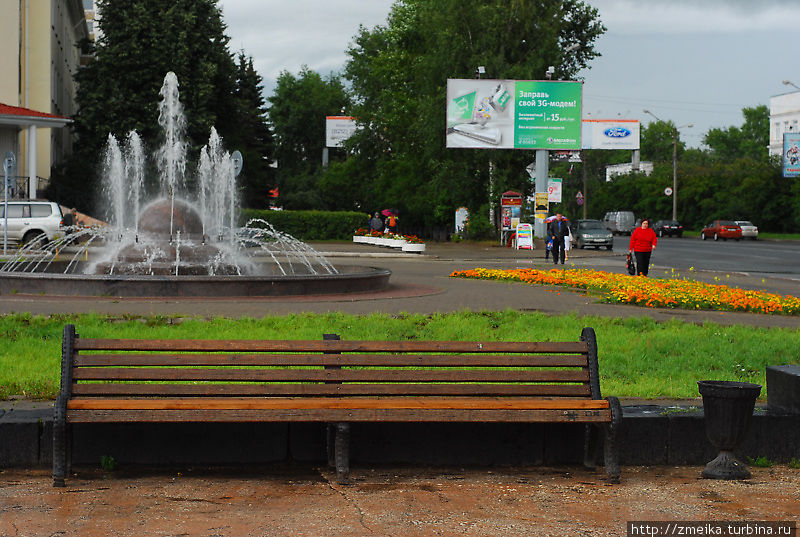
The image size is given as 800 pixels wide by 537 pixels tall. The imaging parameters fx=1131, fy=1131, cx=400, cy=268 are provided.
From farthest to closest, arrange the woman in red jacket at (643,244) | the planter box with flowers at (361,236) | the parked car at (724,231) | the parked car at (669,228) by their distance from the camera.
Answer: the parked car at (669,228), the parked car at (724,231), the planter box with flowers at (361,236), the woman in red jacket at (643,244)

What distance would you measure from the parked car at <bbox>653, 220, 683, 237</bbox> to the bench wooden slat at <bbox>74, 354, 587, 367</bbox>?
252ft

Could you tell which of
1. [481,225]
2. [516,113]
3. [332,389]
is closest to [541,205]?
[516,113]

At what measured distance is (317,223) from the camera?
57531 millimetres

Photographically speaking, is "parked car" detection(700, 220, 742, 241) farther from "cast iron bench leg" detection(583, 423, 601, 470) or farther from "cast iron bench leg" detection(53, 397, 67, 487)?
"cast iron bench leg" detection(53, 397, 67, 487)

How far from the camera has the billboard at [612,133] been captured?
12075 cm

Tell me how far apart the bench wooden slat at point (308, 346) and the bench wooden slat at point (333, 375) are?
0.14m

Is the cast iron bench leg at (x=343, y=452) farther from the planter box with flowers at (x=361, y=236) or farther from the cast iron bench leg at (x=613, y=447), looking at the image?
the planter box with flowers at (x=361, y=236)

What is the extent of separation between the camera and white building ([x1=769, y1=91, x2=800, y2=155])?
420 feet

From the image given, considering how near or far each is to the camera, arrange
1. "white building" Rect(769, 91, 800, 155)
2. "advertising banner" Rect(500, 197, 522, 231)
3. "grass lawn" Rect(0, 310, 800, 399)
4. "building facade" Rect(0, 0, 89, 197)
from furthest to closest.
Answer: "white building" Rect(769, 91, 800, 155), "advertising banner" Rect(500, 197, 522, 231), "building facade" Rect(0, 0, 89, 197), "grass lawn" Rect(0, 310, 800, 399)

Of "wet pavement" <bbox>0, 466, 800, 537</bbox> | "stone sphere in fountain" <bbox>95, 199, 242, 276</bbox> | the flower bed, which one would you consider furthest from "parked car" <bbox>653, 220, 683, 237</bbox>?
"wet pavement" <bbox>0, 466, 800, 537</bbox>

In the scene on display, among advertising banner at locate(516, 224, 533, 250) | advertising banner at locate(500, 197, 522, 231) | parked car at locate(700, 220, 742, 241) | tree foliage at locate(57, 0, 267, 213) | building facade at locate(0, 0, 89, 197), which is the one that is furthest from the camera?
parked car at locate(700, 220, 742, 241)

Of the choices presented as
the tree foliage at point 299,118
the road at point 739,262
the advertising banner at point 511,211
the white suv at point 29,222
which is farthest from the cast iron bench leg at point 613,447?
the tree foliage at point 299,118

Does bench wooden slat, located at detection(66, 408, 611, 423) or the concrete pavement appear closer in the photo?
bench wooden slat, located at detection(66, 408, 611, 423)

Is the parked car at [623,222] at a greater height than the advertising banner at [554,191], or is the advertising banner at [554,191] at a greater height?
the advertising banner at [554,191]
